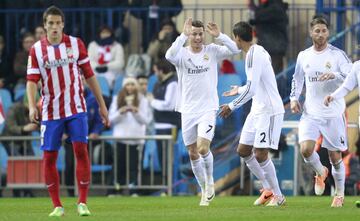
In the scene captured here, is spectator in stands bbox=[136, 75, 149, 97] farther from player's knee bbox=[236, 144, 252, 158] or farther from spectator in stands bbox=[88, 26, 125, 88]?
player's knee bbox=[236, 144, 252, 158]

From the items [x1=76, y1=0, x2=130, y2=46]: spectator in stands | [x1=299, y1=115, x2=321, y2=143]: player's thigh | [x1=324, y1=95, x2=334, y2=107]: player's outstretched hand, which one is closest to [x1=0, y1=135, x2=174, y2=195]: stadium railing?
[x1=76, y1=0, x2=130, y2=46]: spectator in stands

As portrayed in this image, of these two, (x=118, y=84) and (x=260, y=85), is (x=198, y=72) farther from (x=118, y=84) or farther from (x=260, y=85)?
(x=118, y=84)

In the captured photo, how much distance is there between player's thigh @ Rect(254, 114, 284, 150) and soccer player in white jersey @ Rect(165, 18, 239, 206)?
77 centimetres

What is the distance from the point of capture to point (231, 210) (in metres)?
17.0

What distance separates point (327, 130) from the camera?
717 inches

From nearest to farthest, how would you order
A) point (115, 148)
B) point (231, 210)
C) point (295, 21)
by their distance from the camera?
point (231, 210) < point (115, 148) < point (295, 21)

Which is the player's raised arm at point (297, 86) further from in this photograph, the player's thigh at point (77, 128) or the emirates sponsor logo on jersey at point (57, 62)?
the emirates sponsor logo on jersey at point (57, 62)

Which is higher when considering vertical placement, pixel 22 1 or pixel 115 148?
pixel 22 1

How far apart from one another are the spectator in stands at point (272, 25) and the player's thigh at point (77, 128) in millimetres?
10207

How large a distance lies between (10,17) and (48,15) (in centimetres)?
1269

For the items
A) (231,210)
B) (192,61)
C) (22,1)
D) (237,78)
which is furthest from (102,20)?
(231,210)

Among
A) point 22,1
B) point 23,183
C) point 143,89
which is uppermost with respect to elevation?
point 22,1

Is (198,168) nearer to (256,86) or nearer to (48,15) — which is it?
(256,86)

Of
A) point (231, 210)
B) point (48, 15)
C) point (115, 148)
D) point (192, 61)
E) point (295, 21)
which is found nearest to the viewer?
point (48, 15)
